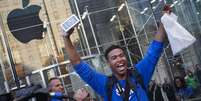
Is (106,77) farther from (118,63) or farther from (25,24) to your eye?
(25,24)

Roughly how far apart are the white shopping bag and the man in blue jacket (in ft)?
0.18

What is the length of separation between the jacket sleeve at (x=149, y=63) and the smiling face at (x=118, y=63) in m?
0.10

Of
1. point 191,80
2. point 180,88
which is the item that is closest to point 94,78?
point 180,88

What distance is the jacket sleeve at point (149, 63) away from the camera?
2996 mm

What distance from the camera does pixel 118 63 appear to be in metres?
2.94

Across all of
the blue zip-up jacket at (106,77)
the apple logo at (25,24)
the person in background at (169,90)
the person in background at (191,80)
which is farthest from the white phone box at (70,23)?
the apple logo at (25,24)

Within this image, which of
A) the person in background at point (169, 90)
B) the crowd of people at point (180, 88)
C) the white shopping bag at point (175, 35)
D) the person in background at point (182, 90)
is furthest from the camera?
the person in background at point (169, 90)

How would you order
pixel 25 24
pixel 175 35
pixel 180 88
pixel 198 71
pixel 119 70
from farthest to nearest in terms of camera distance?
pixel 25 24, pixel 198 71, pixel 180 88, pixel 175 35, pixel 119 70

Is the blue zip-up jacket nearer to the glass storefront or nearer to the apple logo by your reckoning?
the glass storefront

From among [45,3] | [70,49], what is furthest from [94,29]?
[70,49]

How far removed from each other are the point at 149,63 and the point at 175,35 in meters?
0.25

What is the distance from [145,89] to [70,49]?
19.4 inches

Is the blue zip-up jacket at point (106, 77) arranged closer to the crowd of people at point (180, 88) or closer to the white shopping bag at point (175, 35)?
the white shopping bag at point (175, 35)

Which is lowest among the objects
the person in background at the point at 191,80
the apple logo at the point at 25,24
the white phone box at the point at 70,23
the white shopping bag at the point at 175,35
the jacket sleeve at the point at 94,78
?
the person in background at the point at 191,80
